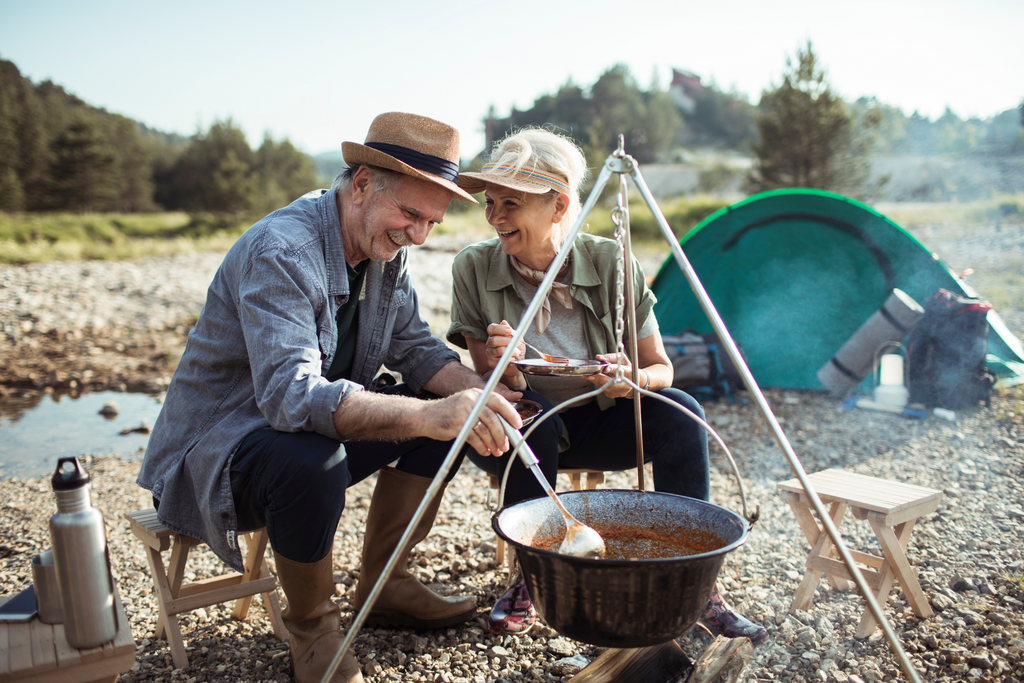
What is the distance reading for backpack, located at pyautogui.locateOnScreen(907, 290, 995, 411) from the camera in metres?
5.23

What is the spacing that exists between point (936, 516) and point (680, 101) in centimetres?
9011

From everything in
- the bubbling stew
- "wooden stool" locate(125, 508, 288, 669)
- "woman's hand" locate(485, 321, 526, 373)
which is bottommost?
"wooden stool" locate(125, 508, 288, 669)

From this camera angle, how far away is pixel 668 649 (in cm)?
193

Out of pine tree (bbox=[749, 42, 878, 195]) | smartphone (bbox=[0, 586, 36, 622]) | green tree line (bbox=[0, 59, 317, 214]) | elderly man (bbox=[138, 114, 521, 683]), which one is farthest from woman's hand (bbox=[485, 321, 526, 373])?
green tree line (bbox=[0, 59, 317, 214])

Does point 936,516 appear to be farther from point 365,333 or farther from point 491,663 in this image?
point 365,333

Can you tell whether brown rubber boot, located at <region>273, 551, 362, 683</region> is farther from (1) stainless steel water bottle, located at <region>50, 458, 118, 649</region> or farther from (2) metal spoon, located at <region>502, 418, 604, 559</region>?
(2) metal spoon, located at <region>502, 418, 604, 559</region>

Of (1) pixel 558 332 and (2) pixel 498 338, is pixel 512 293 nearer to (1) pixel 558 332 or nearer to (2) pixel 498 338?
(1) pixel 558 332

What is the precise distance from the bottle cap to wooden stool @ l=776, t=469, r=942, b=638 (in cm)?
220

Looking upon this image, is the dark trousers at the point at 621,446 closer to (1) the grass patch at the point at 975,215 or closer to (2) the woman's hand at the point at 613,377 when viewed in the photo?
(2) the woman's hand at the point at 613,377

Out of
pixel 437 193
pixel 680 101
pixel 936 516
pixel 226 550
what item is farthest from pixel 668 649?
pixel 680 101

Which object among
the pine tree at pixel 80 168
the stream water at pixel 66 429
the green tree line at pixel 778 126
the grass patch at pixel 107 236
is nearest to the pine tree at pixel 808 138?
the green tree line at pixel 778 126

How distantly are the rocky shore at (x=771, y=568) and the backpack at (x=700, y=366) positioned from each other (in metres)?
0.27

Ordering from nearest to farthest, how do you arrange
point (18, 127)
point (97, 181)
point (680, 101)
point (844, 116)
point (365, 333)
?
point (365, 333) < point (844, 116) < point (18, 127) < point (97, 181) < point (680, 101)

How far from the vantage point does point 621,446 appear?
240cm
